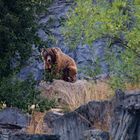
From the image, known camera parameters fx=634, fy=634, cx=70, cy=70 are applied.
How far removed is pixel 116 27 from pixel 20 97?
15.1 ft

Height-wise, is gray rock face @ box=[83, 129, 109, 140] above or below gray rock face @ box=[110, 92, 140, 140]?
below

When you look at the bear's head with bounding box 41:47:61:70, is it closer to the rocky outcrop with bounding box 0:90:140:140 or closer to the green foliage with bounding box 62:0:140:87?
the rocky outcrop with bounding box 0:90:140:140

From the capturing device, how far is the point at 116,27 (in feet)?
35.4

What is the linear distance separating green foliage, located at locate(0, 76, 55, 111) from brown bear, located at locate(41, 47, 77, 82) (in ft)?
17.8

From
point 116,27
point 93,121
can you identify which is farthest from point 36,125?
point 116,27

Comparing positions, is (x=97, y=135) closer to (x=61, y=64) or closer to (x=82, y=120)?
(x=82, y=120)

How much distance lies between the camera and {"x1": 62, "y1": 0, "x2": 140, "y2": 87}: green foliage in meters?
10.8

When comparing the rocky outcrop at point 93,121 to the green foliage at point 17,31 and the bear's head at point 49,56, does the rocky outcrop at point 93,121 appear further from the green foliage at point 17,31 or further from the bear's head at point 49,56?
the bear's head at point 49,56

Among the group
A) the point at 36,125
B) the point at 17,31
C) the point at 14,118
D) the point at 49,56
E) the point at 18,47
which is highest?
the point at 17,31

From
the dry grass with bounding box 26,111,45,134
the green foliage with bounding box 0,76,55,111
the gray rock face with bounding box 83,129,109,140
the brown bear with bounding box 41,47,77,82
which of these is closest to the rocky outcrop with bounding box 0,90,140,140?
the gray rock face with bounding box 83,129,109,140

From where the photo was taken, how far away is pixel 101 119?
10.5 m

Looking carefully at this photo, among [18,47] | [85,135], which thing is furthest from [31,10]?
[85,135]

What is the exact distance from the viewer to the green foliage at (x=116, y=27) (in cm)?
1080

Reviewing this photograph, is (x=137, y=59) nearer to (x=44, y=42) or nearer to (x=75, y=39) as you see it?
(x=75, y=39)
